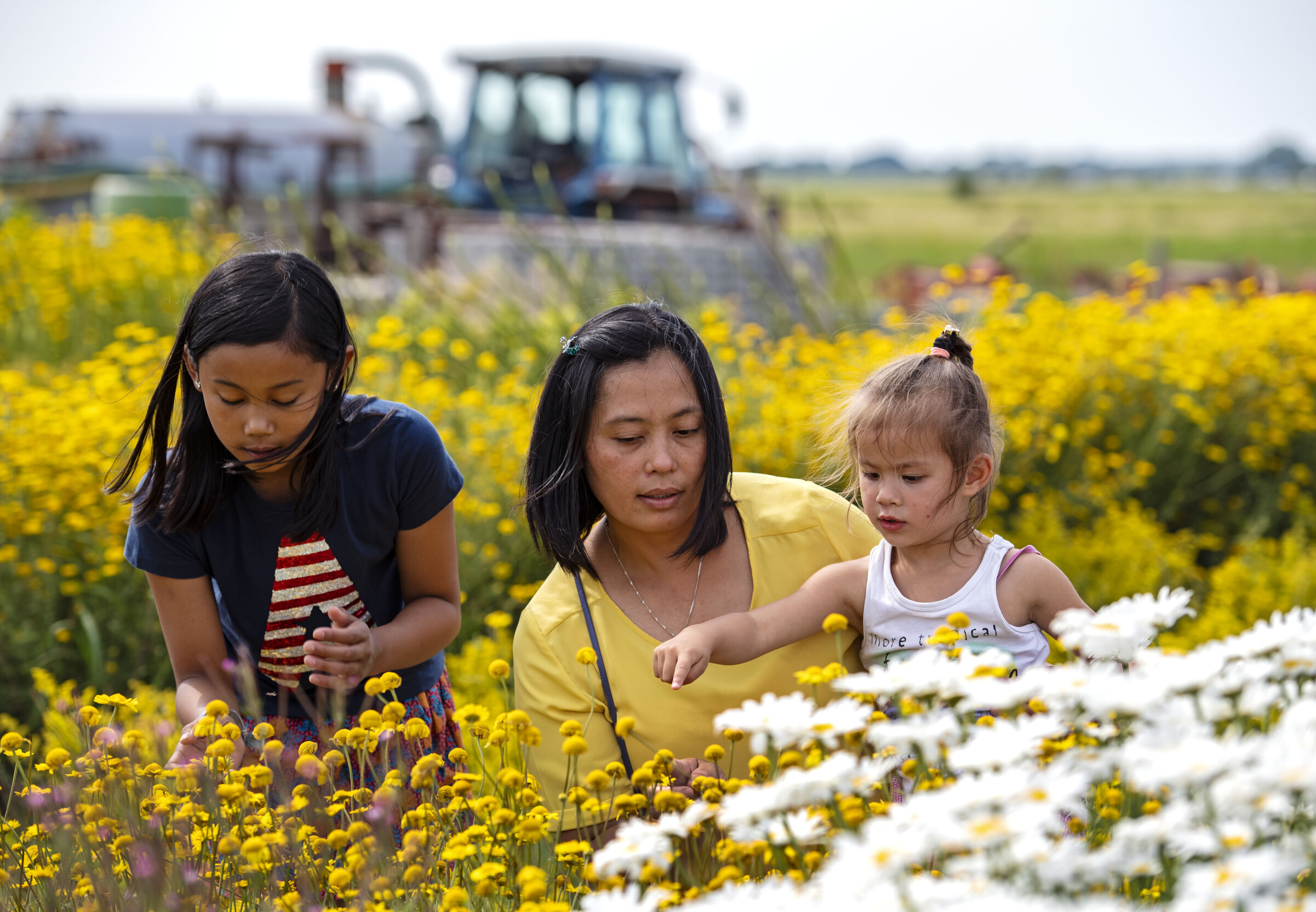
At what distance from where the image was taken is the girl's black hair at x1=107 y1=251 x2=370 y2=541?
1924mm

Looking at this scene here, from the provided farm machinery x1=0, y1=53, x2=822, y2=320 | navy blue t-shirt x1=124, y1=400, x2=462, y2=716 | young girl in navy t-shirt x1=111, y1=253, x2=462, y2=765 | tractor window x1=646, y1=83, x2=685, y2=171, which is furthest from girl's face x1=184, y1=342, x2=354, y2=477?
tractor window x1=646, y1=83, x2=685, y2=171

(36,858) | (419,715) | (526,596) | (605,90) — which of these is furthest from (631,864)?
(605,90)

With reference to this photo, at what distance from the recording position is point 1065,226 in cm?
4669

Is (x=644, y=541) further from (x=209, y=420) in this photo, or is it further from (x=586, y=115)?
(x=586, y=115)

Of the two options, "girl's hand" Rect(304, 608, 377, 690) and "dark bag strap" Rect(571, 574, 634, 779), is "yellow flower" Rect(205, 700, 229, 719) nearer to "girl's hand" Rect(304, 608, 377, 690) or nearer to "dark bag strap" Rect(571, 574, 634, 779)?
"girl's hand" Rect(304, 608, 377, 690)

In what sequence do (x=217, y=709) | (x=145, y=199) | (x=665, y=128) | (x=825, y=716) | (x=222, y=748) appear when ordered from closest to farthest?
(x=825, y=716) < (x=222, y=748) < (x=217, y=709) < (x=145, y=199) < (x=665, y=128)

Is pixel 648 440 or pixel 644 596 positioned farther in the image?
pixel 644 596

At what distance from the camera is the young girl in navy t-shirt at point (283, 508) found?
1.91 meters

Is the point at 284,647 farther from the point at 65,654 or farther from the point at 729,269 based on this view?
the point at 729,269

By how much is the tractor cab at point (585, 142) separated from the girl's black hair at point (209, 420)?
35.2ft

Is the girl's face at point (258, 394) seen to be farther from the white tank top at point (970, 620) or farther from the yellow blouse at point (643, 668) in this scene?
the white tank top at point (970, 620)

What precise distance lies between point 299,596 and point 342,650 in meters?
0.37

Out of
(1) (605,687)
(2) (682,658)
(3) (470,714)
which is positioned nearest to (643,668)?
(1) (605,687)

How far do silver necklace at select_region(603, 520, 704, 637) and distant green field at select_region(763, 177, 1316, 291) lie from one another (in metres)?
3.58
